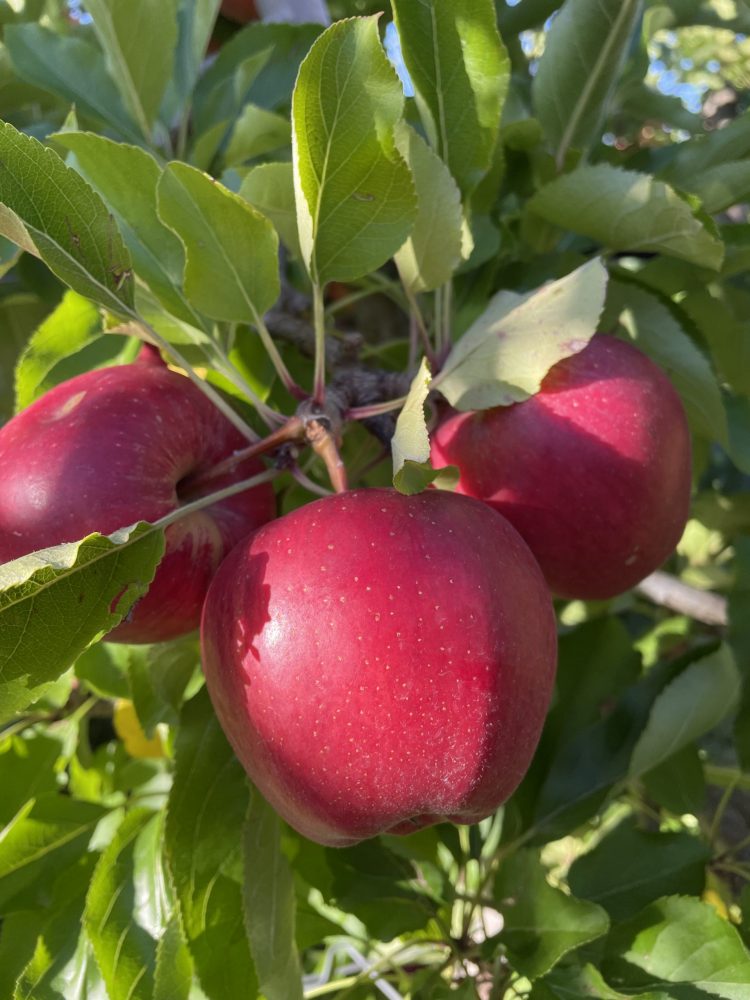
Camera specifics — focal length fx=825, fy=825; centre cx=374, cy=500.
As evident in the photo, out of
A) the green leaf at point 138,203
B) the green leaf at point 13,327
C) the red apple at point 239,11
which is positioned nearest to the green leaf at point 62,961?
the green leaf at point 138,203

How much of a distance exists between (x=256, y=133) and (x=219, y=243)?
11.0 inches

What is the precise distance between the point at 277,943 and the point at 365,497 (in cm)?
32

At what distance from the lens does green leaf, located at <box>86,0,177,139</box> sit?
2.33ft

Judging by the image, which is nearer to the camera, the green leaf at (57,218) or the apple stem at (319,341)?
the green leaf at (57,218)

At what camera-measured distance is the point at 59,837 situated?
0.77 m

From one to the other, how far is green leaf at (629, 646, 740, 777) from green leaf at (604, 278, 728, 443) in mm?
203

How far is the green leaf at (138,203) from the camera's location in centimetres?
55

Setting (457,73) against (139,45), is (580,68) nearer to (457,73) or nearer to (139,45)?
(457,73)

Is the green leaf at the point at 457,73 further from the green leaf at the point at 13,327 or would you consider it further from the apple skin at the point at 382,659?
the green leaf at the point at 13,327

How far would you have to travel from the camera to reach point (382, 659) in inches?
17.1

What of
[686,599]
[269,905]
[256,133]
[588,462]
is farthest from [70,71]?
[686,599]

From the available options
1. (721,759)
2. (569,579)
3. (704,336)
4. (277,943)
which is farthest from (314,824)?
(721,759)

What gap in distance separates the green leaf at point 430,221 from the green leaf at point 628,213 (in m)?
0.12

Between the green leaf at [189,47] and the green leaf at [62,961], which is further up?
the green leaf at [189,47]
